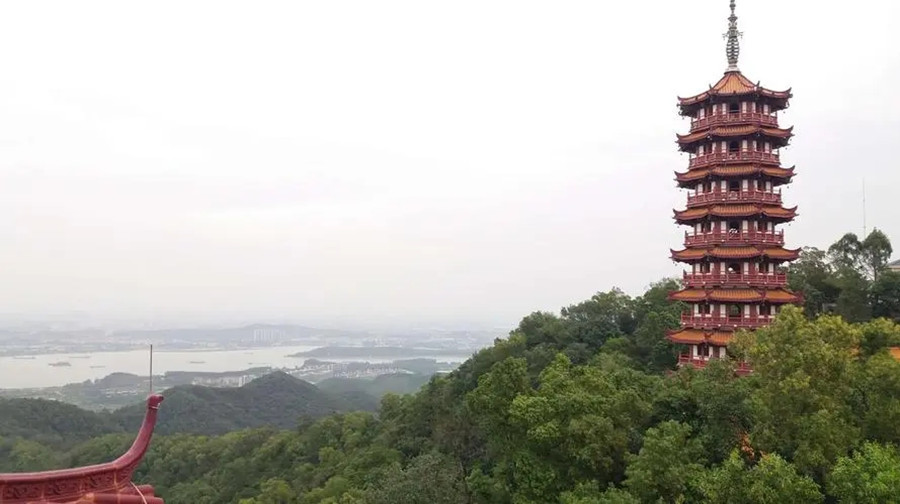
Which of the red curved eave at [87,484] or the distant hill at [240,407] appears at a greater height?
the red curved eave at [87,484]

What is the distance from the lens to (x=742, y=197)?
20453 millimetres

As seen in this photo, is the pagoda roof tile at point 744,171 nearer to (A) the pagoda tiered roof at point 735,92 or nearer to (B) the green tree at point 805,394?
(A) the pagoda tiered roof at point 735,92

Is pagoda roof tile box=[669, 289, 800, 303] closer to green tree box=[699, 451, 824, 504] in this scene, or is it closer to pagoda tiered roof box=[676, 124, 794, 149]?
pagoda tiered roof box=[676, 124, 794, 149]

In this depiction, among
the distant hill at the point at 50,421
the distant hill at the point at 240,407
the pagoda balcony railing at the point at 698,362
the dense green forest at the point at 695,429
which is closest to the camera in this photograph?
the dense green forest at the point at 695,429

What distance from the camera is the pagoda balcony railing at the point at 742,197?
802 inches

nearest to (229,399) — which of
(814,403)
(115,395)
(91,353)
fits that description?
(115,395)

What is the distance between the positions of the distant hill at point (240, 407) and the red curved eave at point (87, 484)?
2637 inches

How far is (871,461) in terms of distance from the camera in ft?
31.1

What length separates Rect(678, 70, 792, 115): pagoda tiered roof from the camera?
2114 cm

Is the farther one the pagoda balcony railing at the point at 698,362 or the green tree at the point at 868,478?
the pagoda balcony railing at the point at 698,362

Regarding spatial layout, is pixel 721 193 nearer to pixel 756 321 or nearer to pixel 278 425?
pixel 756 321

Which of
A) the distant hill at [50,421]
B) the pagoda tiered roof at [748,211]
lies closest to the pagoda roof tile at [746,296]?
the pagoda tiered roof at [748,211]

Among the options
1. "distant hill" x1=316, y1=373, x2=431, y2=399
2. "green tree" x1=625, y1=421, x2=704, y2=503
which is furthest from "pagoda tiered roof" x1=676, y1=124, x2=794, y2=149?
"distant hill" x1=316, y1=373, x2=431, y2=399

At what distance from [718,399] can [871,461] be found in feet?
11.8
